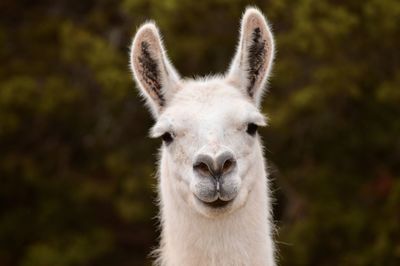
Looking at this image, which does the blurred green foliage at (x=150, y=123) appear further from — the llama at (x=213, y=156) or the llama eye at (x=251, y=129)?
the llama eye at (x=251, y=129)

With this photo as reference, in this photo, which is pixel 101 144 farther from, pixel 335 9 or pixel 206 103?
pixel 206 103

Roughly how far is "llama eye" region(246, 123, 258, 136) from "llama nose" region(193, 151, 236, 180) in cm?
46

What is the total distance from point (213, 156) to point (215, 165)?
6 centimetres

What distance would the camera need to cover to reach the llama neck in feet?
20.8

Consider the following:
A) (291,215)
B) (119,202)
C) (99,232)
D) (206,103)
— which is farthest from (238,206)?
(99,232)

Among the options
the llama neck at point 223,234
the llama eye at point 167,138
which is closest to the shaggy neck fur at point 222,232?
the llama neck at point 223,234

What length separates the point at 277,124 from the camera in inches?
574

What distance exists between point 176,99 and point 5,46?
455 inches

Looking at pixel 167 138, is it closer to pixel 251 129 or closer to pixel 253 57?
pixel 251 129

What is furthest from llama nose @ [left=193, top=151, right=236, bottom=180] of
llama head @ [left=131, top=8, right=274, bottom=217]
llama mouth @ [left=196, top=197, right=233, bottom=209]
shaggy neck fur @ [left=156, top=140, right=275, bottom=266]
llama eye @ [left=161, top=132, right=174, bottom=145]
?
llama eye @ [left=161, top=132, right=174, bottom=145]

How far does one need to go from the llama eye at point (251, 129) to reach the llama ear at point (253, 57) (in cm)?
44

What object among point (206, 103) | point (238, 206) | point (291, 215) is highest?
point (291, 215)

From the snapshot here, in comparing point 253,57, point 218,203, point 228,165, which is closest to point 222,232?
point 218,203

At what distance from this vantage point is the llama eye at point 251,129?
6.47 metres
